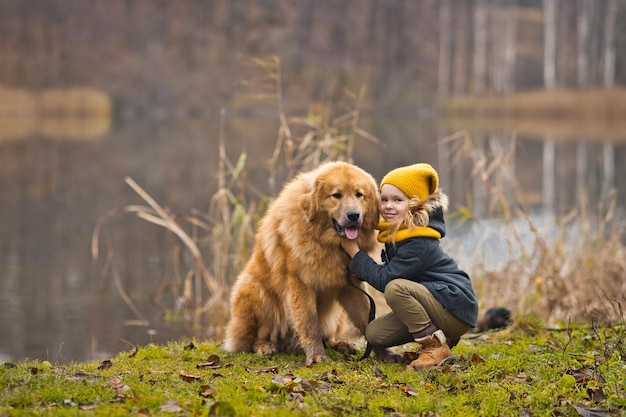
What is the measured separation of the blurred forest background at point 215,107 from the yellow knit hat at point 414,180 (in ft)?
10.1

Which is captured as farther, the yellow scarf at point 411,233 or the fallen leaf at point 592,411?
the yellow scarf at point 411,233

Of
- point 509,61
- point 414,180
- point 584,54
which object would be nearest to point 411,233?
point 414,180

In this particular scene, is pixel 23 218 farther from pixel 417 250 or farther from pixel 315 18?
pixel 315 18

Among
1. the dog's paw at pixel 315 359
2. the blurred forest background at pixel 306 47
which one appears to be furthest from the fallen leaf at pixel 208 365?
the blurred forest background at pixel 306 47

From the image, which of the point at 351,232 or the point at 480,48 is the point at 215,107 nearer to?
the point at 480,48

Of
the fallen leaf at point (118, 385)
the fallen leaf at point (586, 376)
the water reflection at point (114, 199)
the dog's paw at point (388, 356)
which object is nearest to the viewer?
the fallen leaf at point (118, 385)

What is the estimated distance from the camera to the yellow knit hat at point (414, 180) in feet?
16.3

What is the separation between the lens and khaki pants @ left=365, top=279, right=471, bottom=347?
4.92 meters

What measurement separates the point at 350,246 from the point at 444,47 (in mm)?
46059

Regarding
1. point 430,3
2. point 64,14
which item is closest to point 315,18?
point 430,3

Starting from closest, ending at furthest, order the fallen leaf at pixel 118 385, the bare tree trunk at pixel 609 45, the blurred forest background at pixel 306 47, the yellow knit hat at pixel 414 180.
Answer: the fallen leaf at pixel 118 385
the yellow knit hat at pixel 414 180
the bare tree trunk at pixel 609 45
the blurred forest background at pixel 306 47

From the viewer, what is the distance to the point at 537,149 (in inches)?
958

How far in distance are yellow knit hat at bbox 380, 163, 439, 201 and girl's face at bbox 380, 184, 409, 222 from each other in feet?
0.11

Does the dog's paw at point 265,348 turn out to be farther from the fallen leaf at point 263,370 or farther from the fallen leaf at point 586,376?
the fallen leaf at point 586,376
